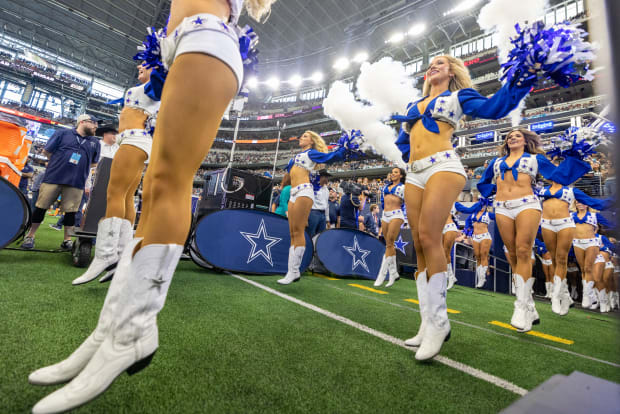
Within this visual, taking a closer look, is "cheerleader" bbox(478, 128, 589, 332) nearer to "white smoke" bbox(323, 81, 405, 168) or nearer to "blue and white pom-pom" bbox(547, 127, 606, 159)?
"blue and white pom-pom" bbox(547, 127, 606, 159)

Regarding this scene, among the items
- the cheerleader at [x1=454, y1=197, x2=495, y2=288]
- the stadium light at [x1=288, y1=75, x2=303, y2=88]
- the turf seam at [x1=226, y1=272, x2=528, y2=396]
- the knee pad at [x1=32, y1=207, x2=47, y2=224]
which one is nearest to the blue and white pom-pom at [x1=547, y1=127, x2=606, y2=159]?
the turf seam at [x1=226, y1=272, x2=528, y2=396]

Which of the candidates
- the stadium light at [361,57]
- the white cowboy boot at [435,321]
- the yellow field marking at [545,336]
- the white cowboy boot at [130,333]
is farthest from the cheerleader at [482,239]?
the stadium light at [361,57]

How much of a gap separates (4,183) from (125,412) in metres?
2.86

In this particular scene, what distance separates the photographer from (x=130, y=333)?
81 centimetres

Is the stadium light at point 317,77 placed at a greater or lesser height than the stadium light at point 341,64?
lesser

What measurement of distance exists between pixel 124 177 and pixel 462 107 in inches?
102

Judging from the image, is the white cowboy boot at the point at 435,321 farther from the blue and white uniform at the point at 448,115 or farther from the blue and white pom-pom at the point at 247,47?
the blue and white pom-pom at the point at 247,47

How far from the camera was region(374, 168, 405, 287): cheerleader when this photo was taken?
4.95 metres

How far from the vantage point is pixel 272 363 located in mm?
1299

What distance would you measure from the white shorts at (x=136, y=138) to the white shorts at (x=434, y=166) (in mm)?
2080

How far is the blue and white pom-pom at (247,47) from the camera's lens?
1228mm

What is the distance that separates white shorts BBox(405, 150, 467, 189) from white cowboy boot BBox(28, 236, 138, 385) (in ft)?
5.88

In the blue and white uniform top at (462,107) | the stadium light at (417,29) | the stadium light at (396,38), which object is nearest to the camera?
the blue and white uniform top at (462,107)

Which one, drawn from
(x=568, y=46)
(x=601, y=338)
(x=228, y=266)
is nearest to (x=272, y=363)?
(x=568, y=46)
